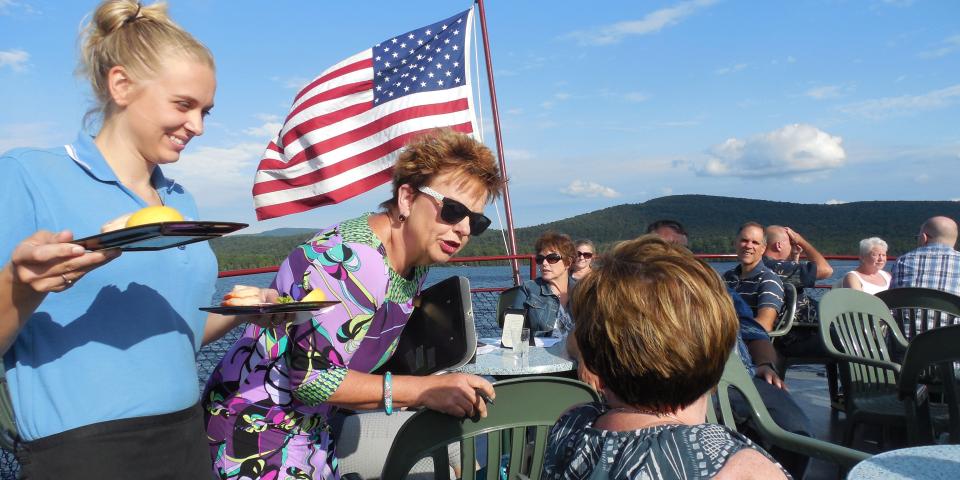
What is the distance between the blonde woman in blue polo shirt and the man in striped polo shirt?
442 cm

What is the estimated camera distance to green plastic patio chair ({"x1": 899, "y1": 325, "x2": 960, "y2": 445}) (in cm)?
312

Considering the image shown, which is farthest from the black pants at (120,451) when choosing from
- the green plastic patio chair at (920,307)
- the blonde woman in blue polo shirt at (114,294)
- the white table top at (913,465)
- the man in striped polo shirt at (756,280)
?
the green plastic patio chair at (920,307)

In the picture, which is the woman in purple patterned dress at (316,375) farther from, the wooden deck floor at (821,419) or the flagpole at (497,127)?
the flagpole at (497,127)

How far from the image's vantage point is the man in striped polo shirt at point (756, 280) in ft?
16.5

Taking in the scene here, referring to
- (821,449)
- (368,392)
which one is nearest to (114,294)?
(368,392)

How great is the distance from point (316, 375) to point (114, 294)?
540 mm

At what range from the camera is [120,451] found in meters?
1.33

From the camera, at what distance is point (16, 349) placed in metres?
1.27

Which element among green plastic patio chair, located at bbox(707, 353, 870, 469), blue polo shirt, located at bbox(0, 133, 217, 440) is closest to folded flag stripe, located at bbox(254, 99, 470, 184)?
green plastic patio chair, located at bbox(707, 353, 870, 469)

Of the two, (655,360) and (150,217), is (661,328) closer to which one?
(655,360)

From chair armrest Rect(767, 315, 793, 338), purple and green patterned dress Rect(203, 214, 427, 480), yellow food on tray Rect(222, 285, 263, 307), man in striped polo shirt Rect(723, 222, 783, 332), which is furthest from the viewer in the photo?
chair armrest Rect(767, 315, 793, 338)

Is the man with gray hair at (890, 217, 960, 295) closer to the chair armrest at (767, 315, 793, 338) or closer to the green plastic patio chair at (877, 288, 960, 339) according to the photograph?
the green plastic patio chair at (877, 288, 960, 339)

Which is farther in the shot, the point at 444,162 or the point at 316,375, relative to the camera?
the point at 444,162

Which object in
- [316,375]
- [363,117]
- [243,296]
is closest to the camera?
[243,296]
